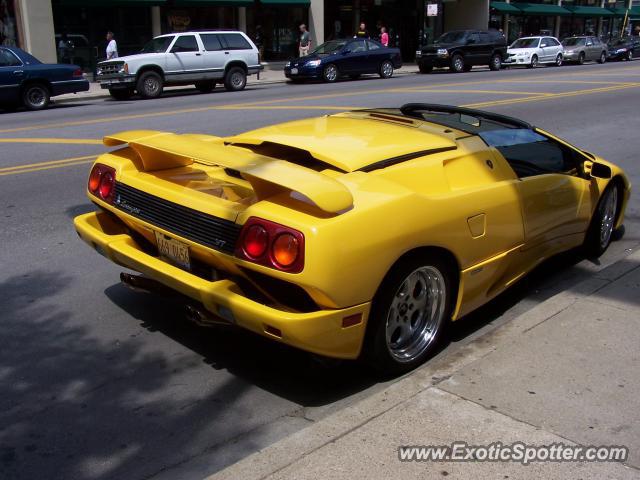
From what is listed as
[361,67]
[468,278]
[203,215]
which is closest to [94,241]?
[203,215]

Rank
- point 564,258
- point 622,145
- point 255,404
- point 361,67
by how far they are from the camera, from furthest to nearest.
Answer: point 361,67 → point 622,145 → point 564,258 → point 255,404

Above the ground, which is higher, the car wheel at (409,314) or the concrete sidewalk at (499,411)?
the car wheel at (409,314)

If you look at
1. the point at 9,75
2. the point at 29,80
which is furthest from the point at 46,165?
the point at 29,80

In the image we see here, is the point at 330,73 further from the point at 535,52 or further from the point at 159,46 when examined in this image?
the point at 535,52

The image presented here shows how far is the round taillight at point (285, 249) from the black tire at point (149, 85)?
17.8 meters

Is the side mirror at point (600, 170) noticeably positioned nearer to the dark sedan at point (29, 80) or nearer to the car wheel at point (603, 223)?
the car wheel at point (603, 223)

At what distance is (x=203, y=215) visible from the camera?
12.4 ft

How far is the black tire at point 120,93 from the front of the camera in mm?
20214

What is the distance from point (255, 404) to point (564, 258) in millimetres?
3417

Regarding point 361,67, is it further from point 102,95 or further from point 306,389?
point 306,389

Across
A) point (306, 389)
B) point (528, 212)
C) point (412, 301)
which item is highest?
point (528, 212)

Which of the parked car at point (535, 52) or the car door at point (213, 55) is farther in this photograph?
the parked car at point (535, 52)

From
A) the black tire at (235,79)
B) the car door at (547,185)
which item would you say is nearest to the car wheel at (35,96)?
the black tire at (235,79)

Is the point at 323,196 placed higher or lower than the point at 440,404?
higher
